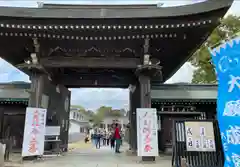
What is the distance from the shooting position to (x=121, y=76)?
11.2m

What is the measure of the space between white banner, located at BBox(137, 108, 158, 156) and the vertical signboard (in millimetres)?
2078

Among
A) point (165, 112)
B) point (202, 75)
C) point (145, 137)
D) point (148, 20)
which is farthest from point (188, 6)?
point (202, 75)

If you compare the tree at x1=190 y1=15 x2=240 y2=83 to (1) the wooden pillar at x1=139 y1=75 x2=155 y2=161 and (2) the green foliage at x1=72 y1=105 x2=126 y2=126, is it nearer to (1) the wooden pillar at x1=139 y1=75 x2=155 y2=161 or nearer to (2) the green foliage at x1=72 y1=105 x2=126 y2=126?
(1) the wooden pillar at x1=139 y1=75 x2=155 y2=161

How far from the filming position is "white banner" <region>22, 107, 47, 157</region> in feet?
24.1

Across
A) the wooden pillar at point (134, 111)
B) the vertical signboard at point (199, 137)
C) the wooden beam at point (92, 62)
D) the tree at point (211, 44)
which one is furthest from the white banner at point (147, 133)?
the tree at point (211, 44)

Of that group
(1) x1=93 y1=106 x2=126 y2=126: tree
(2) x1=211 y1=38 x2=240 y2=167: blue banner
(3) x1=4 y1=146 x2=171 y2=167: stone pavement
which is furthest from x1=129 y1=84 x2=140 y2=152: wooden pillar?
(1) x1=93 y1=106 x2=126 y2=126: tree

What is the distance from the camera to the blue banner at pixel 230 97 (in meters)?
4.09

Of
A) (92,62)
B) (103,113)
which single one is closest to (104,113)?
(103,113)

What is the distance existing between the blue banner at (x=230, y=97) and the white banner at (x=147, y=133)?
353cm

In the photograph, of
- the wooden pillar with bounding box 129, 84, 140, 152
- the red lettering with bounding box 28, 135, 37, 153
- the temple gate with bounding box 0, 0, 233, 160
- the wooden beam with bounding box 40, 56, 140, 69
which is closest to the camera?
the temple gate with bounding box 0, 0, 233, 160

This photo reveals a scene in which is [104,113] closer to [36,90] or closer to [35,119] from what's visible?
[36,90]

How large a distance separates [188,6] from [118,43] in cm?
265

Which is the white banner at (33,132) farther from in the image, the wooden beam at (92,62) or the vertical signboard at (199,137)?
the vertical signboard at (199,137)

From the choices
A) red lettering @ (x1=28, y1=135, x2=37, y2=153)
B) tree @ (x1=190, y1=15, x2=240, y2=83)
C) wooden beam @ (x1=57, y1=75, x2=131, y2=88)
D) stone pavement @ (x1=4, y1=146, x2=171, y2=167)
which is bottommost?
stone pavement @ (x1=4, y1=146, x2=171, y2=167)
